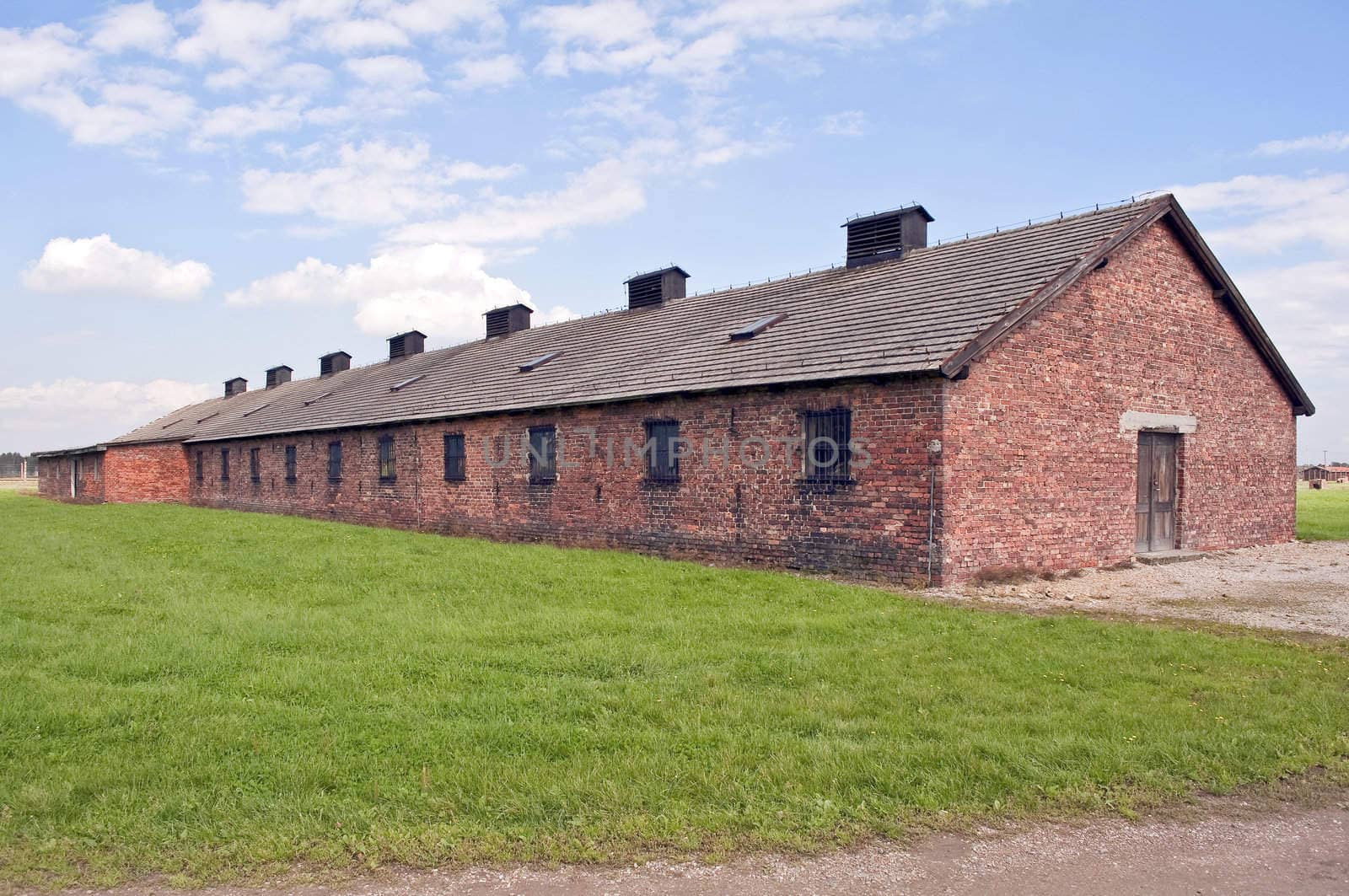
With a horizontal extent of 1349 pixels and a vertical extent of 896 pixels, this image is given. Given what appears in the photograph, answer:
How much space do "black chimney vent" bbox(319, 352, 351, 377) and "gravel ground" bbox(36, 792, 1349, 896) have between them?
1509 inches

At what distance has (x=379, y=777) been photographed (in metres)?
5.09

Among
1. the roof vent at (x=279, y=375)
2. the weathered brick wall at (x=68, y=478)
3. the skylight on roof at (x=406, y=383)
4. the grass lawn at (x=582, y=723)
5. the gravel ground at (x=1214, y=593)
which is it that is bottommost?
the gravel ground at (x=1214, y=593)

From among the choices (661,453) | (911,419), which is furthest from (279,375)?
(911,419)

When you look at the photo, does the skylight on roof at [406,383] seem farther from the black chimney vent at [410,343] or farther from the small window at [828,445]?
the small window at [828,445]

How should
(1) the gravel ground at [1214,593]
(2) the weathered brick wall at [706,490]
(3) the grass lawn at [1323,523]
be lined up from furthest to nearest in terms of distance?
(3) the grass lawn at [1323,523] < (2) the weathered brick wall at [706,490] < (1) the gravel ground at [1214,593]

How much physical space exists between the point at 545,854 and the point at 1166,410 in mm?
15208

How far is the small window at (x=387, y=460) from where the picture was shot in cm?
2427

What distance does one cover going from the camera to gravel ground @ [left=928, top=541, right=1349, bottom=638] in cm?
1033

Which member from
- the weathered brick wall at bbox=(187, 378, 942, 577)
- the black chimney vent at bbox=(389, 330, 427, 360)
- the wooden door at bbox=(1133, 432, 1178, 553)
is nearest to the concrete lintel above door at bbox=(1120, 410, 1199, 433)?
the wooden door at bbox=(1133, 432, 1178, 553)

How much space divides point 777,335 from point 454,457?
30.3 ft

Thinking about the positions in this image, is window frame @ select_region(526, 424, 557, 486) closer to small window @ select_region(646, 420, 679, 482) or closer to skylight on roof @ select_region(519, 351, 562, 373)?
small window @ select_region(646, 420, 679, 482)

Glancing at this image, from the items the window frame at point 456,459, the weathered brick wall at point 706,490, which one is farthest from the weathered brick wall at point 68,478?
the window frame at point 456,459

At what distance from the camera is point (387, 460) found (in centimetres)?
2453

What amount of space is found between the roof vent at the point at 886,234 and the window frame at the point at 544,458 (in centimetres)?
730
